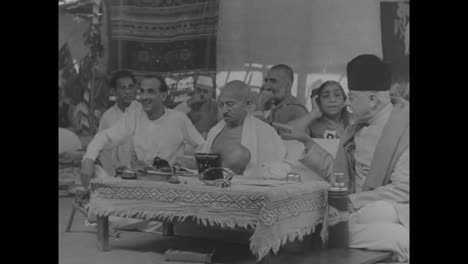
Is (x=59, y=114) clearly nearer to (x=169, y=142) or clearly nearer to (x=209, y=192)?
(x=169, y=142)

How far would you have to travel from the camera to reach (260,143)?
6.95m

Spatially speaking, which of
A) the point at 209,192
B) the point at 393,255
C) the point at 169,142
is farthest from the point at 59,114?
the point at 393,255

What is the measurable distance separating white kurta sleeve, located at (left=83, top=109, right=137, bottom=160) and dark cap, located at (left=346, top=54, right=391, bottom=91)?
2420mm

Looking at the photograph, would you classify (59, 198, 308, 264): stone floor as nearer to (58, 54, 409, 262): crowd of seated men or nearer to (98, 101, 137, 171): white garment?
(58, 54, 409, 262): crowd of seated men

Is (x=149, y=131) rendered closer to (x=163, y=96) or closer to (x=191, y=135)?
(x=163, y=96)

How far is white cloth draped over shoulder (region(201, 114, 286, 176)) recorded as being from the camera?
6870mm

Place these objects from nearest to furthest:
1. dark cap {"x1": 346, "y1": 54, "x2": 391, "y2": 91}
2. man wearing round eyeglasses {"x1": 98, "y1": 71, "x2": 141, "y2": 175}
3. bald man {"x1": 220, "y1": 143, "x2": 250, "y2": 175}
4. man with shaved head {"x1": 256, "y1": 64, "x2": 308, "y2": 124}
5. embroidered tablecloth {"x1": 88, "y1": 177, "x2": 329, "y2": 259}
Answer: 1. embroidered tablecloth {"x1": 88, "y1": 177, "x2": 329, "y2": 259}
2. dark cap {"x1": 346, "y1": 54, "x2": 391, "y2": 91}
3. man with shaved head {"x1": 256, "y1": 64, "x2": 308, "y2": 124}
4. bald man {"x1": 220, "y1": 143, "x2": 250, "y2": 175}
5. man wearing round eyeglasses {"x1": 98, "y1": 71, "x2": 141, "y2": 175}

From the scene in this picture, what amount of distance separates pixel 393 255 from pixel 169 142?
2603 mm

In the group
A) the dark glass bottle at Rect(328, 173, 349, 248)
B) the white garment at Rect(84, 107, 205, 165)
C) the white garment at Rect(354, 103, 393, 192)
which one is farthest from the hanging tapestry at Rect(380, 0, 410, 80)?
the white garment at Rect(84, 107, 205, 165)

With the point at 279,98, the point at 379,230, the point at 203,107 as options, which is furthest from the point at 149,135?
the point at 379,230

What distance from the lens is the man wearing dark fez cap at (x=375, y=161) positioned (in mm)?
6363

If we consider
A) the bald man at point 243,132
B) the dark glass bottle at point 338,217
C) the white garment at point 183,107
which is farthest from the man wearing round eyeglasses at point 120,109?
the dark glass bottle at point 338,217

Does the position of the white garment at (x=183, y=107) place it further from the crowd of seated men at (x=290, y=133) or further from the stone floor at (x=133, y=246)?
the stone floor at (x=133, y=246)

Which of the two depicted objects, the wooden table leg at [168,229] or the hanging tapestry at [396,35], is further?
the wooden table leg at [168,229]
